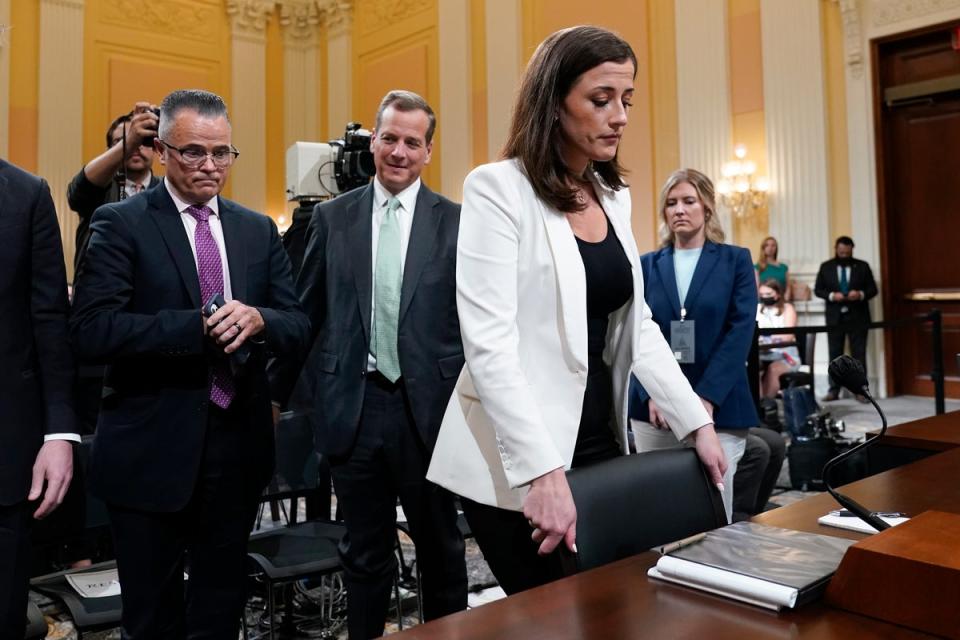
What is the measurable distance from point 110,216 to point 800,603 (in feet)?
4.97

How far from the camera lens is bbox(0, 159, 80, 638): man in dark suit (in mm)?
1527

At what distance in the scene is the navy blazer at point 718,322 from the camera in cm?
277

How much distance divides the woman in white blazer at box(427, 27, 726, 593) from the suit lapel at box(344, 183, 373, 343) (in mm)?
760

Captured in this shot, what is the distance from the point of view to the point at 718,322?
9.26ft

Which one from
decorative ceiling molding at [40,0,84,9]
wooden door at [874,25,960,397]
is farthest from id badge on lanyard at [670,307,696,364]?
decorative ceiling molding at [40,0,84,9]

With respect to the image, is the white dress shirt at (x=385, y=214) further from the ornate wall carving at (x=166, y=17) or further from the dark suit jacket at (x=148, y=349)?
the ornate wall carving at (x=166, y=17)

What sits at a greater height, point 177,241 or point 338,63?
point 338,63

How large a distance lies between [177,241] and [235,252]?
0.14m

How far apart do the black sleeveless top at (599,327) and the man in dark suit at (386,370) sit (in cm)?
64

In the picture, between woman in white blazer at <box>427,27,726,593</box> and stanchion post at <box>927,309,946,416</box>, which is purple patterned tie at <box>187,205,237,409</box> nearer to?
woman in white blazer at <box>427,27,726,593</box>

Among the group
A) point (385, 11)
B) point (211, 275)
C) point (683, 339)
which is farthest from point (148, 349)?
point (385, 11)

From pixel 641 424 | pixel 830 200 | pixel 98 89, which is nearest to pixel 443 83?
pixel 98 89

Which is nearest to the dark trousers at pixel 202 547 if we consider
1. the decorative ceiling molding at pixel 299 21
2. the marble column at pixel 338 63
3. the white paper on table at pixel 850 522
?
the white paper on table at pixel 850 522

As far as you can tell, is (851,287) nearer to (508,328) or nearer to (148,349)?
(508,328)
